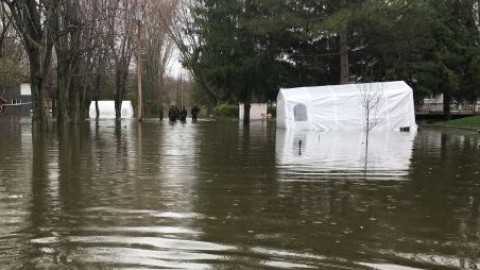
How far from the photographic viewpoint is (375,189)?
9953mm

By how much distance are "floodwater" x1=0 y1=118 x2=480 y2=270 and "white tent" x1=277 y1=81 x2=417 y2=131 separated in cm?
1934

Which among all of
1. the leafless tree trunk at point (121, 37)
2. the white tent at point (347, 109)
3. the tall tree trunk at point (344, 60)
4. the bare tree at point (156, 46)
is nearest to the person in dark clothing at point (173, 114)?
the leafless tree trunk at point (121, 37)

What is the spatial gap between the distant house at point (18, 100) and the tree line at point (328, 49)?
26847mm

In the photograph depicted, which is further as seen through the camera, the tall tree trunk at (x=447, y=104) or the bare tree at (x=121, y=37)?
the tall tree trunk at (x=447, y=104)

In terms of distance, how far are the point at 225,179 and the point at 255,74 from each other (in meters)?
32.5

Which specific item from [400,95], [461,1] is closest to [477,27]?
[461,1]

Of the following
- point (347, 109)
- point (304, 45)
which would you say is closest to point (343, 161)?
point (347, 109)

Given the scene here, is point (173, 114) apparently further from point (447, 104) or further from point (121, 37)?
point (447, 104)

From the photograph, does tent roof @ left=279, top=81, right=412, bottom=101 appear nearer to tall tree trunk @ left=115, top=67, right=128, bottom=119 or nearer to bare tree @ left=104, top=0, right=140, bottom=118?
bare tree @ left=104, top=0, right=140, bottom=118

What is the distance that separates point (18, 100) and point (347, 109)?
4672 centimetres

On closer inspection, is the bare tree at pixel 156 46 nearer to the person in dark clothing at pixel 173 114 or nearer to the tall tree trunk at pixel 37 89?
the person in dark clothing at pixel 173 114

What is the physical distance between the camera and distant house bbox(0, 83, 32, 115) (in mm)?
64500

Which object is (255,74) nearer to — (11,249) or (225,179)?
(225,179)

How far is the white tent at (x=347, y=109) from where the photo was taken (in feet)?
110
